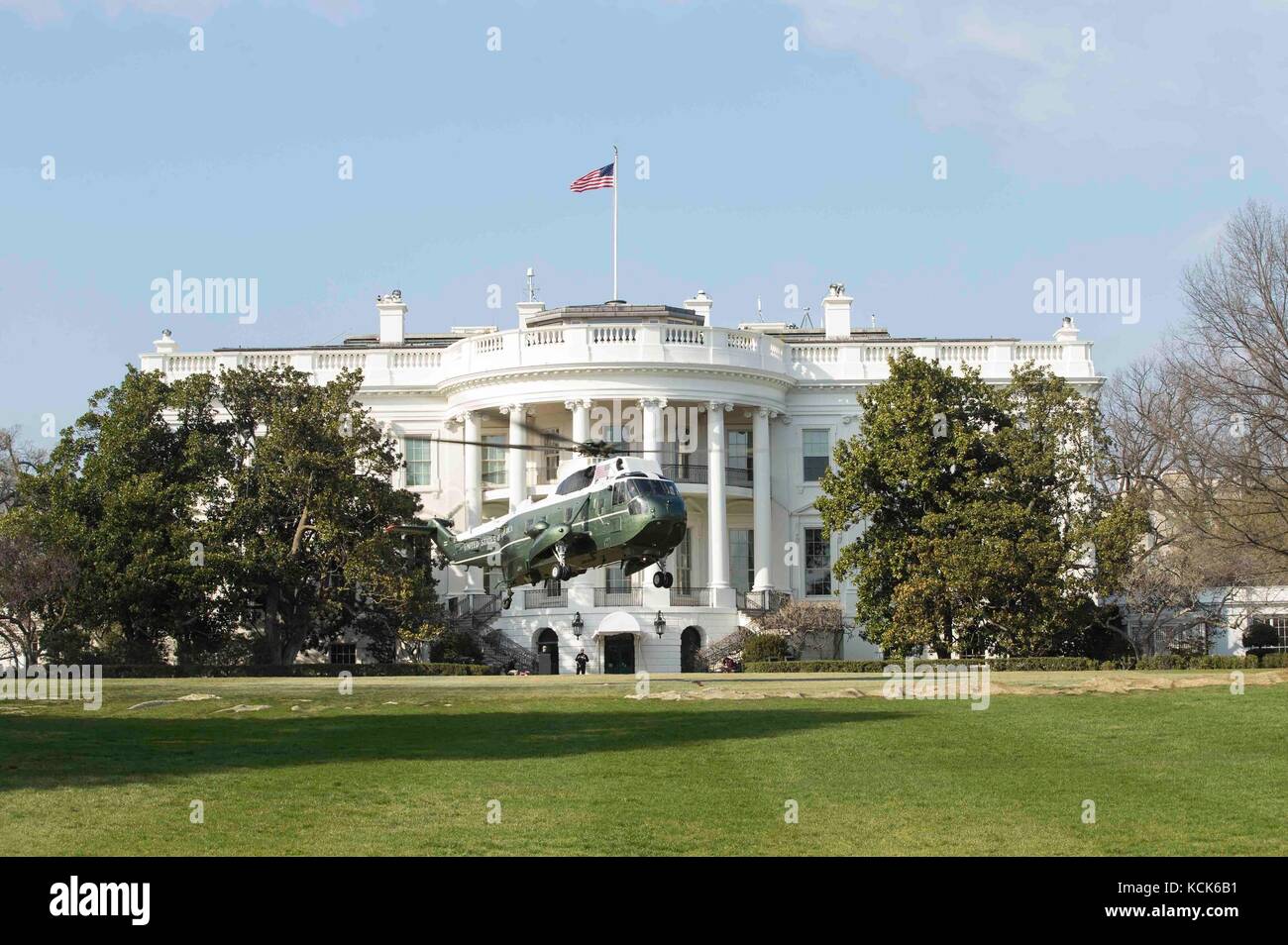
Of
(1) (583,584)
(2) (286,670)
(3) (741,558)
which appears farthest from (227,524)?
(3) (741,558)

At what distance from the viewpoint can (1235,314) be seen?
164 ft

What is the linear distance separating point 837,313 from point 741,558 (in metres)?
13.6

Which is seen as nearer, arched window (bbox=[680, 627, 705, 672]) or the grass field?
the grass field

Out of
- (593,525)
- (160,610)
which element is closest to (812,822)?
(593,525)

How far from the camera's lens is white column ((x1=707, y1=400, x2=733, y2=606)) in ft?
241

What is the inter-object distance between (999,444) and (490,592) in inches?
864

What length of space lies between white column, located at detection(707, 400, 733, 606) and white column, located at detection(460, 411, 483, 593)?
374 inches

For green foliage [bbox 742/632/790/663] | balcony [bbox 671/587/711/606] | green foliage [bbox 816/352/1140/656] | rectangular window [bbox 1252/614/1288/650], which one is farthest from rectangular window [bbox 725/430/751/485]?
rectangular window [bbox 1252/614/1288/650]

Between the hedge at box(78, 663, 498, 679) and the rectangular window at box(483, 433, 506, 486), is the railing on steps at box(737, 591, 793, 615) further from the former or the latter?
the hedge at box(78, 663, 498, 679)

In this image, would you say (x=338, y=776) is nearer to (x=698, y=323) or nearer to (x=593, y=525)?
(x=593, y=525)
